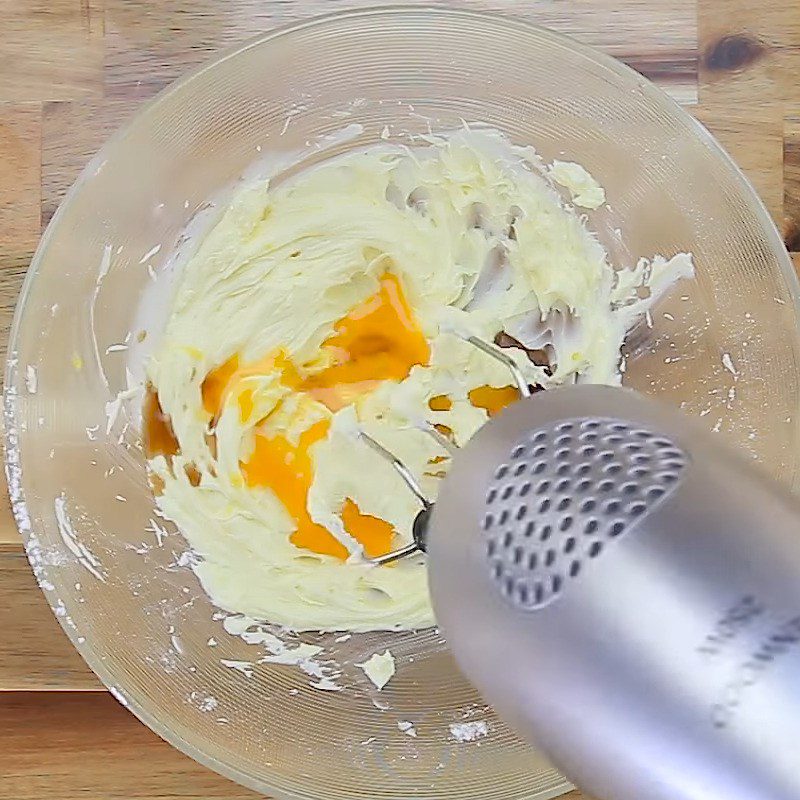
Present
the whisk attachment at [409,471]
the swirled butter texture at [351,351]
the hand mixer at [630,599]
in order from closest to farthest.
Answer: the hand mixer at [630,599]
the whisk attachment at [409,471]
the swirled butter texture at [351,351]

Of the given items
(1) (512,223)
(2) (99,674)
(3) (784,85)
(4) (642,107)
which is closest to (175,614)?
(2) (99,674)

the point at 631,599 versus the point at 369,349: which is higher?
the point at 631,599

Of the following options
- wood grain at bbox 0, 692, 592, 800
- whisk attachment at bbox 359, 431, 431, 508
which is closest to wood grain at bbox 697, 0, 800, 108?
whisk attachment at bbox 359, 431, 431, 508

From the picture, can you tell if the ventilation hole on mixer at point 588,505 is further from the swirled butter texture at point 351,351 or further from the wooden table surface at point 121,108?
the wooden table surface at point 121,108

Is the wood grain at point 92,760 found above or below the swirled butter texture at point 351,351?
below

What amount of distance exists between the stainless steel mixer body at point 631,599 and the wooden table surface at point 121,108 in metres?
0.54

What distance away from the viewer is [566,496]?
18.1 inches

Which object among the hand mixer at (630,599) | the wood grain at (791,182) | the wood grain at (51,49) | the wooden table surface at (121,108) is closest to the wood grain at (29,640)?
the wooden table surface at (121,108)

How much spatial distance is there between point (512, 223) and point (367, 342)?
0.18 m

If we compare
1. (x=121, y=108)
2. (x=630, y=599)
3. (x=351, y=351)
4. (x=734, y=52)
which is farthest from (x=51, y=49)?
(x=630, y=599)

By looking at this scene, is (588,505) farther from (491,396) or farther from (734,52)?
(734,52)

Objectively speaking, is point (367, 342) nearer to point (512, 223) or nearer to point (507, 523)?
point (512, 223)

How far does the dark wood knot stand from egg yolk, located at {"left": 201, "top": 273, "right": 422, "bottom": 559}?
359mm

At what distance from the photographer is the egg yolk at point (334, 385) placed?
0.94 metres
